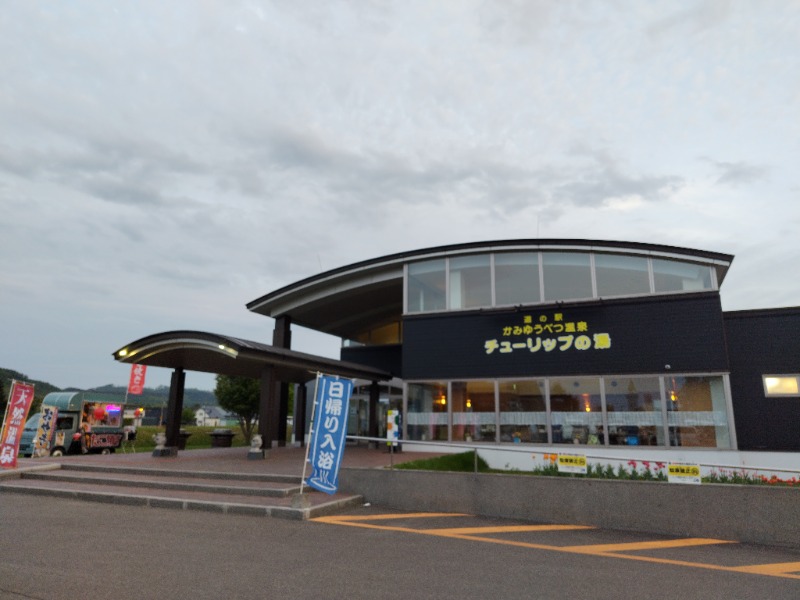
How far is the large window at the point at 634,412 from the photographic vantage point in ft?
43.1

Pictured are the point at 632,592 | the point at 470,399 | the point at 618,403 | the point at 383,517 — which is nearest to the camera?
the point at 632,592

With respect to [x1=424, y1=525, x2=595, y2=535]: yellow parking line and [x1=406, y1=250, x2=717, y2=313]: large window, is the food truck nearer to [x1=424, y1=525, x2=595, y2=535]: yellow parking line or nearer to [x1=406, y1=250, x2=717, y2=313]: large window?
[x1=406, y1=250, x2=717, y2=313]: large window

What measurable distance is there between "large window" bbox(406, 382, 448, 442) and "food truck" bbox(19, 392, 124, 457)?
13.6m

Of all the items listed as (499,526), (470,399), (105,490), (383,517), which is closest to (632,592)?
(499,526)

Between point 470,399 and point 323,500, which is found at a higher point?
point 470,399

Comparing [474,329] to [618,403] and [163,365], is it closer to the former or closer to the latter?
[618,403]

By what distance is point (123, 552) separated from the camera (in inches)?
221

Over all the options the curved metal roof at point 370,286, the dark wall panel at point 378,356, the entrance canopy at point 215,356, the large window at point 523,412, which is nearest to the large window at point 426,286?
the curved metal roof at point 370,286

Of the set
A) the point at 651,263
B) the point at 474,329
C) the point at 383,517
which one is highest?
the point at 651,263

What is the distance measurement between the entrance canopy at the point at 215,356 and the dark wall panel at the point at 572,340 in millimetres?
3017

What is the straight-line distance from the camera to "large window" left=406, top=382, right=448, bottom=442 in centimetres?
1534

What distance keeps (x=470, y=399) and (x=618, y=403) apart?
415 centimetres

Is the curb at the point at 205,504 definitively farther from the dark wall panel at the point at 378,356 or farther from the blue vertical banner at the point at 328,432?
the dark wall panel at the point at 378,356

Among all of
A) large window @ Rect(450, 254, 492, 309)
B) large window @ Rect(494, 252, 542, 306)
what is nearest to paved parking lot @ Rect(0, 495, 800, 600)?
large window @ Rect(494, 252, 542, 306)
